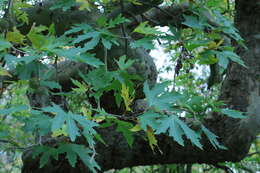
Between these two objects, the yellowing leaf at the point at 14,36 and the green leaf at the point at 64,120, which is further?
the yellowing leaf at the point at 14,36

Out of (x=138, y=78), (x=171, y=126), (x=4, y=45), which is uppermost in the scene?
(x=4, y=45)

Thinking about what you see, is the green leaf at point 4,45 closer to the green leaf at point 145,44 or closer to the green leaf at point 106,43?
the green leaf at point 106,43

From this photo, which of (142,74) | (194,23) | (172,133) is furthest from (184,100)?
(142,74)

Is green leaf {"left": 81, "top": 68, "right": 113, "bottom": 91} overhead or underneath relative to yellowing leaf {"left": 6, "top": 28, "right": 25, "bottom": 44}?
underneath

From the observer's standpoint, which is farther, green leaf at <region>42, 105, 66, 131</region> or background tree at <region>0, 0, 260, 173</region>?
background tree at <region>0, 0, 260, 173</region>

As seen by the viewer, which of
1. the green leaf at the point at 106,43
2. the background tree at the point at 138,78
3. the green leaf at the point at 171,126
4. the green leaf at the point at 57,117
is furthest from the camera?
the background tree at the point at 138,78

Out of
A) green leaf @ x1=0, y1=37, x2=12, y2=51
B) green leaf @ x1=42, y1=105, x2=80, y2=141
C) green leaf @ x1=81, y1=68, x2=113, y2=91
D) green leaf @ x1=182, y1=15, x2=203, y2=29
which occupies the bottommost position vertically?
green leaf @ x1=42, y1=105, x2=80, y2=141

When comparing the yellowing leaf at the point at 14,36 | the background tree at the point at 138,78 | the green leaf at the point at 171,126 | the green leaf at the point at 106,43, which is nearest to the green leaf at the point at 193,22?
the background tree at the point at 138,78

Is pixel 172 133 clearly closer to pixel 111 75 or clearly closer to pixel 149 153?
pixel 111 75

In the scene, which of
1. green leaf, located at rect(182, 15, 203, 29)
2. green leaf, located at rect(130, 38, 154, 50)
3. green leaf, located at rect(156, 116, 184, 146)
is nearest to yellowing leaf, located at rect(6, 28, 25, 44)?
green leaf, located at rect(130, 38, 154, 50)

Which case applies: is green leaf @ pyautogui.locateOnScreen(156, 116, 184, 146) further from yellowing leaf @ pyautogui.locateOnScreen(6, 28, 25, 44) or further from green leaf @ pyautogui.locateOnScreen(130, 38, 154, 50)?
yellowing leaf @ pyautogui.locateOnScreen(6, 28, 25, 44)

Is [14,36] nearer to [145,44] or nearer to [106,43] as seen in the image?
[106,43]

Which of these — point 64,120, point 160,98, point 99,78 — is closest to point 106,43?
point 99,78

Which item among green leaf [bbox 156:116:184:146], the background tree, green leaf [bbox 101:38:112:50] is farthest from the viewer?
the background tree
